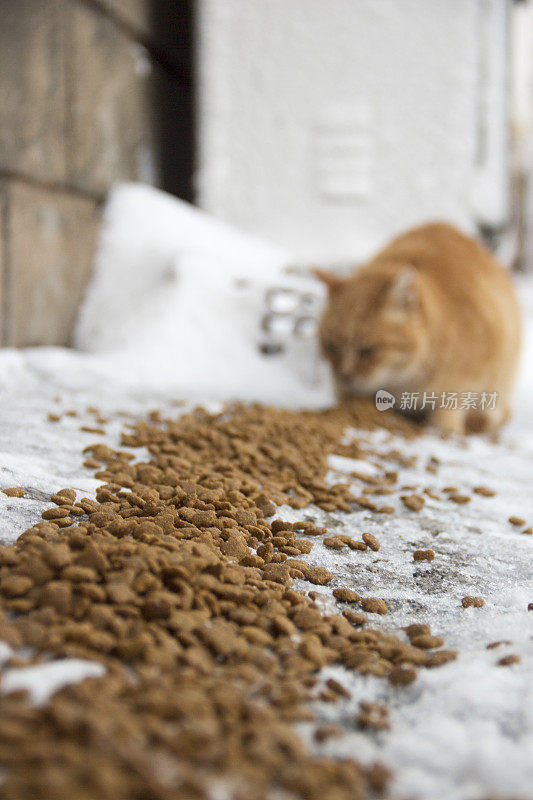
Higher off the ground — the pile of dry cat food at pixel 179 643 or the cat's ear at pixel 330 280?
the cat's ear at pixel 330 280

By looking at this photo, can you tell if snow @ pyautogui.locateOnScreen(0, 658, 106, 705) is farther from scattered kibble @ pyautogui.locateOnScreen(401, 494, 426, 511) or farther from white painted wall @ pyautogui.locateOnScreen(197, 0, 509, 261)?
white painted wall @ pyautogui.locateOnScreen(197, 0, 509, 261)

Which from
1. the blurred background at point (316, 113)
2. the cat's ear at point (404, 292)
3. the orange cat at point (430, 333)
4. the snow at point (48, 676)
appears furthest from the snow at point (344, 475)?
the blurred background at point (316, 113)

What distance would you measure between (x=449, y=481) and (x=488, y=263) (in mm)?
1394

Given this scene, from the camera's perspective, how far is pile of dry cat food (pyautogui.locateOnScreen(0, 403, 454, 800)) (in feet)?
2.19

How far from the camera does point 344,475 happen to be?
184 centimetres

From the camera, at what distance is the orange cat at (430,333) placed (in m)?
2.45

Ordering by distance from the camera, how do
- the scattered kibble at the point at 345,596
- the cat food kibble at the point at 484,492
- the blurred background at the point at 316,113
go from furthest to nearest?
the blurred background at the point at 316,113
the cat food kibble at the point at 484,492
the scattered kibble at the point at 345,596

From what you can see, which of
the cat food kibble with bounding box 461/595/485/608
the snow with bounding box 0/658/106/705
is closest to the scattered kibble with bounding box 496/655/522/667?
the cat food kibble with bounding box 461/595/485/608

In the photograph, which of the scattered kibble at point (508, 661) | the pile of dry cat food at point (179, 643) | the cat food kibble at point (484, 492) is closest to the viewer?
the pile of dry cat food at point (179, 643)

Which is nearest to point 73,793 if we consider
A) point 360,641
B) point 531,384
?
point 360,641

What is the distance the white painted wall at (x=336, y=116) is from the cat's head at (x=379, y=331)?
1776 mm

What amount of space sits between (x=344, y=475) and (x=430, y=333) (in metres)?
0.90

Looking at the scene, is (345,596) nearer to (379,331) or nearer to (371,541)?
(371,541)

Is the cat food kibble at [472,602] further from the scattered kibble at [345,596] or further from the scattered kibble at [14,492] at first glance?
the scattered kibble at [14,492]
